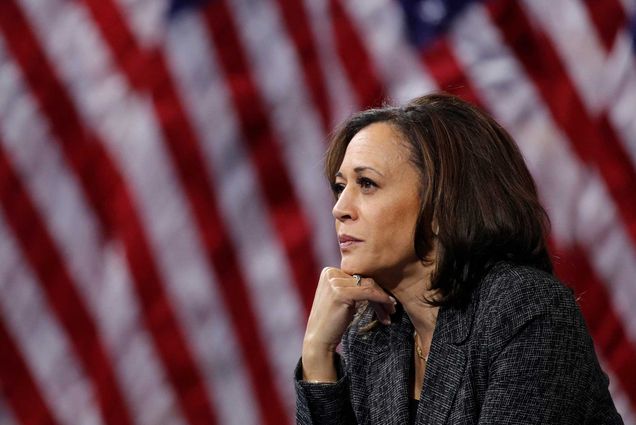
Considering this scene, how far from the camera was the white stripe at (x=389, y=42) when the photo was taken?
2191 mm

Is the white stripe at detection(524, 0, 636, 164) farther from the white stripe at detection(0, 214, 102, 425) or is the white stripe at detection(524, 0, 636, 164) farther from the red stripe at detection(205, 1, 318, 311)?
the white stripe at detection(0, 214, 102, 425)

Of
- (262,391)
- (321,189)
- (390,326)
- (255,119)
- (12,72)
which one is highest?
(12,72)

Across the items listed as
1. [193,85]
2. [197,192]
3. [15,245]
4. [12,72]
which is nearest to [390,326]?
[197,192]

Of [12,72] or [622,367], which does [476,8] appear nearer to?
[622,367]

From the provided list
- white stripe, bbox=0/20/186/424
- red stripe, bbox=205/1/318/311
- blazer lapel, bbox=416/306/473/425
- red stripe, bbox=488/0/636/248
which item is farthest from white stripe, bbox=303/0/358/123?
blazer lapel, bbox=416/306/473/425

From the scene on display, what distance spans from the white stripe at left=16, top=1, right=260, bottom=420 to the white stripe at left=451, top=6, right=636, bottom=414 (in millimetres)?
719

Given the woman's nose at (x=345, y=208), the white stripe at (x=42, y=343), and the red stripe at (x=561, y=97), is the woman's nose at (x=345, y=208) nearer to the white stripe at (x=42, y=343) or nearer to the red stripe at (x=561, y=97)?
the red stripe at (x=561, y=97)

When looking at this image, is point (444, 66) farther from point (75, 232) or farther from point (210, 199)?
point (75, 232)

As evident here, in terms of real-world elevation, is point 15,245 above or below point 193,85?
below

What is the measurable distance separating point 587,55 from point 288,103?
0.68 meters

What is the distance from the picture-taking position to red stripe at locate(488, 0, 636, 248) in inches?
86.4

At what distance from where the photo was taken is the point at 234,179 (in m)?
2.20

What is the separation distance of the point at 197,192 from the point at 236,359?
388 millimetres

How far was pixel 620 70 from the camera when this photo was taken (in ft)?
A: 7.24
